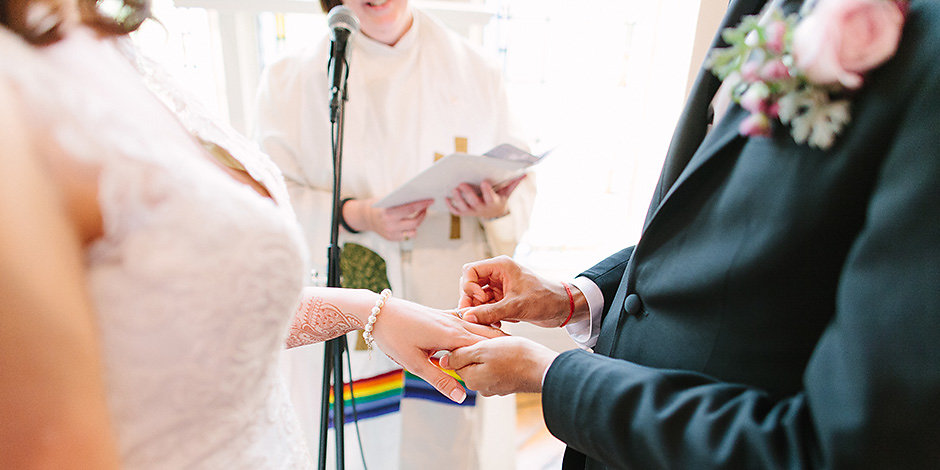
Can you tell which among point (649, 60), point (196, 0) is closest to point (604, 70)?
point (649, 60)

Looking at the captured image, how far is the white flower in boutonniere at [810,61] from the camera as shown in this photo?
0.51 meters

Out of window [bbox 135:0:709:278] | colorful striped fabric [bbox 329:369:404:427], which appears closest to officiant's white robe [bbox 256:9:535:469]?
colorful striped fabric [bbox 329:369:404:427]

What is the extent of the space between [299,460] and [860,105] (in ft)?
2.83

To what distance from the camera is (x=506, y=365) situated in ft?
2.86

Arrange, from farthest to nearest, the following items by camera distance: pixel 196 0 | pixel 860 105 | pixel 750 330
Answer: pixel 196 0 < pixel 750 330 < pixel 860 105

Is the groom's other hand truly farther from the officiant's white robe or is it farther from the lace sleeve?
the officiant's white robe

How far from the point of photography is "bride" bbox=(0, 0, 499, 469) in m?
0.43

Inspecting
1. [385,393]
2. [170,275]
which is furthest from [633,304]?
[385,393]

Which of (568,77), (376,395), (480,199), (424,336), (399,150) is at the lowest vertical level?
(376,395)

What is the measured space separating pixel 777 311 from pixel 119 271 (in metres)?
0.75

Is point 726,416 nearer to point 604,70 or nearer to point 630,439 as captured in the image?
point 630,439

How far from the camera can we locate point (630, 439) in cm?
68

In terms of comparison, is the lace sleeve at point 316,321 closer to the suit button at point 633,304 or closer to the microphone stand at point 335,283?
the microphone stand at point 335,283

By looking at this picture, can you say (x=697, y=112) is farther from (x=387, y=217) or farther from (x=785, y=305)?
(x=387, y=217)
